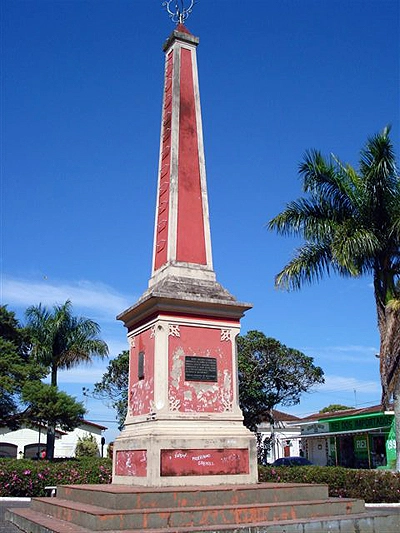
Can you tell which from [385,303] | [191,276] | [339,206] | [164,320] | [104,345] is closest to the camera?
[164,320]

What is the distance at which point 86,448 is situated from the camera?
126 feet

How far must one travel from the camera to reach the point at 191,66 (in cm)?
1310

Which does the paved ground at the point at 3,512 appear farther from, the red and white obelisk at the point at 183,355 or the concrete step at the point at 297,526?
the red and white obelisk at the point at 183,355

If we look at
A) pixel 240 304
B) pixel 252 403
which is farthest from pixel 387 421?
pixel 240 304

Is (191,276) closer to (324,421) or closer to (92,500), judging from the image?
(92,500)

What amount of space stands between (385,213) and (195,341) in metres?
8.43

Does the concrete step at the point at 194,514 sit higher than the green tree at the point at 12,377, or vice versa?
the green tree at the point at 12,377

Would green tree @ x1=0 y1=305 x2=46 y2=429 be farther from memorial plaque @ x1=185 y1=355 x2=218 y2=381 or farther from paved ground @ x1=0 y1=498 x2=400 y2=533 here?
memorial plaque @ x1=185 y1=355 x2=218 y2=381

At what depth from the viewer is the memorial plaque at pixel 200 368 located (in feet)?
33.8

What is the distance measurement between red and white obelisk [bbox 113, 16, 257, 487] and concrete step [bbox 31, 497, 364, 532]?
4.26ft

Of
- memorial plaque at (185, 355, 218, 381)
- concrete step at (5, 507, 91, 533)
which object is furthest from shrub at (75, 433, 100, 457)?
memorial plaque at (185, 355, 218, 381)

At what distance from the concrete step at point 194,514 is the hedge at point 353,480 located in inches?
191

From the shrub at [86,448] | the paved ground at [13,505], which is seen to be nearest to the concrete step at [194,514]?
the paved ground at [13,505]

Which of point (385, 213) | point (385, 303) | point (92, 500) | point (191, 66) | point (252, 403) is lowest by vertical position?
point (92, 500)
